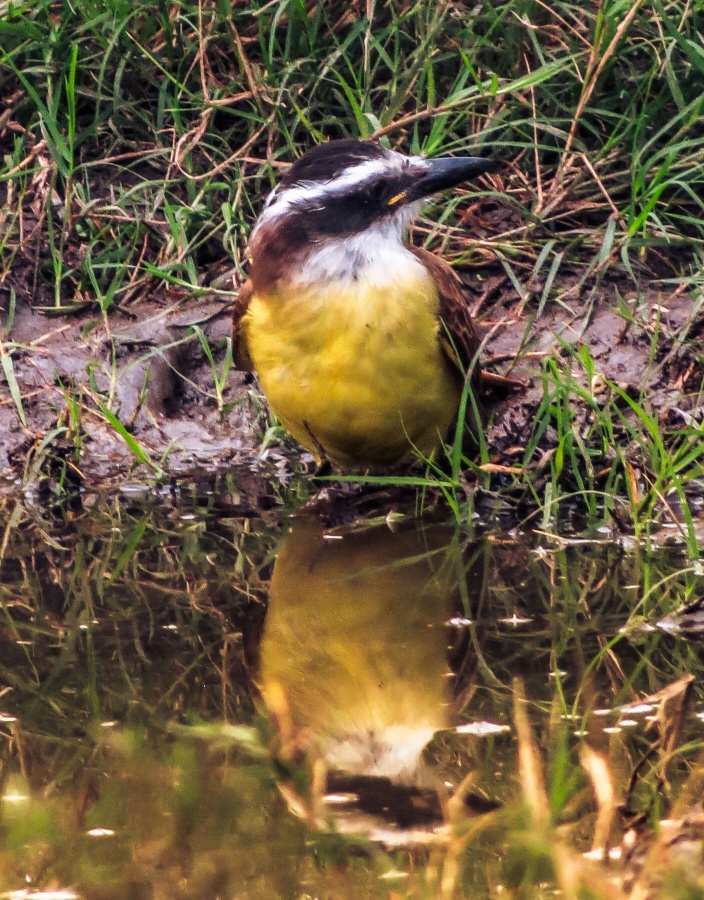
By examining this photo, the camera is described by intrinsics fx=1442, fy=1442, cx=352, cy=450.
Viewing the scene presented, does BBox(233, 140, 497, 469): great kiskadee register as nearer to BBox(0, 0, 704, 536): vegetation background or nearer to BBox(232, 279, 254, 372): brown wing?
BBox(232, 279, 254, 372): brown wing

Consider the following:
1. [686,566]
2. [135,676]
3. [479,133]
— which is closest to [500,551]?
[686,566]

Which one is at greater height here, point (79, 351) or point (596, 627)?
point (596, 627)

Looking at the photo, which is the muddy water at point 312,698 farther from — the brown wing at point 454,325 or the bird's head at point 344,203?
the bird's head at point 344,203

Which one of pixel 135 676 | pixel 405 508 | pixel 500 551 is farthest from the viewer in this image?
pixel 405 508

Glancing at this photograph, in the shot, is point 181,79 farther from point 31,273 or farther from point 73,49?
point 31,273

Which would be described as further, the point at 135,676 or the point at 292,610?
the point at 292,610

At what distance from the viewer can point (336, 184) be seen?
5.44m

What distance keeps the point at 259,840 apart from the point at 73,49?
483 centimetres

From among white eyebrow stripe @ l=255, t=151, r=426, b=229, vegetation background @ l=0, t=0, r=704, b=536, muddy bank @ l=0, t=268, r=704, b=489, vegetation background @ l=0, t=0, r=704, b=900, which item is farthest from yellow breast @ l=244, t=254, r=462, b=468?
vegetation background @ l=0, t=0, r=704, b=536

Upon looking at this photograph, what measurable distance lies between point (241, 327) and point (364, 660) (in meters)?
1.98

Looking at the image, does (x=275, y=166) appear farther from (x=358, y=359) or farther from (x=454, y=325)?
(x=358, y=359)

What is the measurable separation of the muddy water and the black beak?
50.4 inches

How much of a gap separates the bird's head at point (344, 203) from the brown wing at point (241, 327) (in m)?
0.09

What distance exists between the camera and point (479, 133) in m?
6.73
